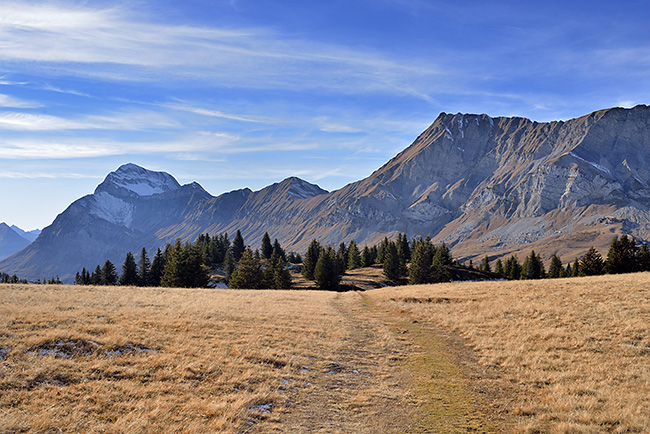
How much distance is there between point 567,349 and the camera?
1614 cm

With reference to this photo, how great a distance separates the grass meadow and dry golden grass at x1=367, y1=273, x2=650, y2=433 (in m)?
0.07

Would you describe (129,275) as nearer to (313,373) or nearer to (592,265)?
(313,373)

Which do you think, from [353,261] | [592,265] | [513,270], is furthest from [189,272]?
[513,270]

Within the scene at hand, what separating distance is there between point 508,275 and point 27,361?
382 feet

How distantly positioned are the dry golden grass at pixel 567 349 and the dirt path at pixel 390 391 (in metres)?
1.46

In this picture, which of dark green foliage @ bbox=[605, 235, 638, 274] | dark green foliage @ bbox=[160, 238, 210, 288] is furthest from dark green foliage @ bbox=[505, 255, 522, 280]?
dark green foliage @ bbox=[160, 238, 210, 288]

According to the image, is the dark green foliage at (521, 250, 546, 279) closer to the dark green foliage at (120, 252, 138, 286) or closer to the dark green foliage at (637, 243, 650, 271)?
the dark green foliage at (637, 243, 650, 271)

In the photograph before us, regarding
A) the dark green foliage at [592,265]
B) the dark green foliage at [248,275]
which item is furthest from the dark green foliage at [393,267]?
the dark green foliage at [248,275]

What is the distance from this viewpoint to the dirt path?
32.0 ft

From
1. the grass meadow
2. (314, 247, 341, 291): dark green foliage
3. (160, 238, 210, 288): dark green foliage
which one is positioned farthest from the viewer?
(314, 247, 341, 291): dark green foliage

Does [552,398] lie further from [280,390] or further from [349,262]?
→ [349,262]

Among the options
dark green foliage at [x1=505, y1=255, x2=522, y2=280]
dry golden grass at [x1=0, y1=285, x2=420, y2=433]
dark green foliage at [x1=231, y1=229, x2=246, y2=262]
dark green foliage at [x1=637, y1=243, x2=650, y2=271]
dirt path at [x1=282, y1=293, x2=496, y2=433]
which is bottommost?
dark green foliage at [x1=505, y1=255, x2=522, y2=280]

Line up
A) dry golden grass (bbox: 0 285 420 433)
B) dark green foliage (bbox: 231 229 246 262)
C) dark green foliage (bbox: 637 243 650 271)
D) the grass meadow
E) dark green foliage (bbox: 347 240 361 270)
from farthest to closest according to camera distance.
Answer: dark green foliage (bbox: 347 240 361 270) → dark green foliage (bbox: 231 229 246 262) → dark green foliage (bbox: 637 243 650 271) → the grass meadow → dry golden grass (bbox: 0 285 420 433)

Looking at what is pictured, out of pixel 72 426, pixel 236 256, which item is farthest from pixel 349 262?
pixel 72 426
